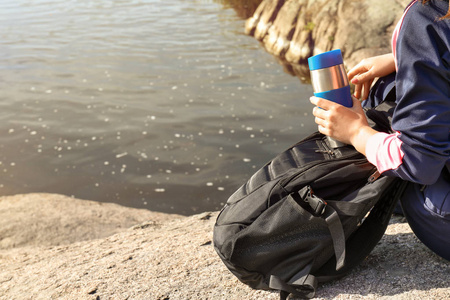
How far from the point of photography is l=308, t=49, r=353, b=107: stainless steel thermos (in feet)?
6.47

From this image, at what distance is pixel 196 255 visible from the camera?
2629mm

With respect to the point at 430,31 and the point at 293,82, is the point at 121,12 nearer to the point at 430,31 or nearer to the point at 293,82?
the point at 293,82

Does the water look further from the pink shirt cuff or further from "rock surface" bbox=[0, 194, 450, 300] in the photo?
the pink shirt cuff

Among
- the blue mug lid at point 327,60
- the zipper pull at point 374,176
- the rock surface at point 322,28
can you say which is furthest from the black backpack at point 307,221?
the rock surface at point 322,28

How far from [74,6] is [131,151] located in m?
10.5

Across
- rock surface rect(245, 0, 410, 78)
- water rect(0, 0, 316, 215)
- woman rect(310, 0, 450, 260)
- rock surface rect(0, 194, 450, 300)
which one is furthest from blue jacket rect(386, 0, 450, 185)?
rock surface rect(245, 0, 410, 78)

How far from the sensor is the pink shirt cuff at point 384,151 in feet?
5.90

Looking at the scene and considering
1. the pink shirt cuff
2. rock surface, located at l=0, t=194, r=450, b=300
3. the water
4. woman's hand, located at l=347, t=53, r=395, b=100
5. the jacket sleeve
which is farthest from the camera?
the water

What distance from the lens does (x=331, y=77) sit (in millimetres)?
1986

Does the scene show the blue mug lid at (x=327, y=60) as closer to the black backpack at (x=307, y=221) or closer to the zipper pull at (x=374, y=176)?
the black backpack at (x=307, y=221)

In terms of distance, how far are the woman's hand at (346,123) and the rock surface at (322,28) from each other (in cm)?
626

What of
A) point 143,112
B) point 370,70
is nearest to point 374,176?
point 370,70

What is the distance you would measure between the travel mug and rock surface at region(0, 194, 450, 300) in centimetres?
75

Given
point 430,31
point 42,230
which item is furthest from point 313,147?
point 42,230
